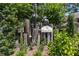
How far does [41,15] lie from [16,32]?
310mm

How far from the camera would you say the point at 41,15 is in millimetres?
4023

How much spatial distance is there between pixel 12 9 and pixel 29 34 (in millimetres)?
310

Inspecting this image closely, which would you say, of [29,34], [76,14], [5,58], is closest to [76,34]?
[76,14]

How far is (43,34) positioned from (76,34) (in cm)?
34

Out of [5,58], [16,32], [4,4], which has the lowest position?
[5,58]

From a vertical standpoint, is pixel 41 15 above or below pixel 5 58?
above

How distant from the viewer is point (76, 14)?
4000mm

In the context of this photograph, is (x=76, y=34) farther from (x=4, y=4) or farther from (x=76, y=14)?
(x=4, y=4)

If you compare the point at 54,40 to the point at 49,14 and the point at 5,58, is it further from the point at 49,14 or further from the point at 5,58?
the point at 5,58

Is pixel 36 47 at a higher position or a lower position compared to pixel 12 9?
lower

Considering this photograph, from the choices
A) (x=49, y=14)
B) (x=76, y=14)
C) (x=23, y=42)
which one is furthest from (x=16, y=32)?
(x=76, y=14)

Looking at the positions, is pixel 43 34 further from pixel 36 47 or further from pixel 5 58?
pixel 5 58

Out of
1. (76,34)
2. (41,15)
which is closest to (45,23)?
(41,15)

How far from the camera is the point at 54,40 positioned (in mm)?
4004
